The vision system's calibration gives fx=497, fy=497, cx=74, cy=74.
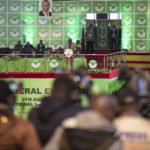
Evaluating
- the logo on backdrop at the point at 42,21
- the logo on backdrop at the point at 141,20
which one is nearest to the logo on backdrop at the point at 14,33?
the logo on backdrop at the point at 42,21

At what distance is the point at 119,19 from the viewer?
22.7 meters

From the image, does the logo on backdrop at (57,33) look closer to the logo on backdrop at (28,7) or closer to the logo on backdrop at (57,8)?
the logo on backdrop at (57,8)

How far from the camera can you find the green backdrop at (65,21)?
2364cm

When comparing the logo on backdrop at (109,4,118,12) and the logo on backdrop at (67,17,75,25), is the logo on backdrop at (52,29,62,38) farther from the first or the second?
the logo on backdrop at (109,4,118,12)

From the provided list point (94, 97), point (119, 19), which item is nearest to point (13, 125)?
point (94, 97)

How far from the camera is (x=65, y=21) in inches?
943

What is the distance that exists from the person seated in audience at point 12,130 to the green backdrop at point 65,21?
1985cm

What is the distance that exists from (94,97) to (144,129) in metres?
0.48

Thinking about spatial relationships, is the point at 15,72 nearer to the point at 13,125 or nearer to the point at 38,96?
the point at 38,96

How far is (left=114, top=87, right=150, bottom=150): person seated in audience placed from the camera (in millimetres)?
3770

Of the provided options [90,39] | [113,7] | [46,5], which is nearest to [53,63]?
[90,39]

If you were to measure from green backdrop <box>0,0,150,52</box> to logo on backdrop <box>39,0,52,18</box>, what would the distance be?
104cm

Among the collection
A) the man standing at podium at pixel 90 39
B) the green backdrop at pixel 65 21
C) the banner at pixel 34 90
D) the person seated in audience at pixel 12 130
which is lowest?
the banner at pixel 34 90

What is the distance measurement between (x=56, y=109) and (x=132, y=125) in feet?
1.99
